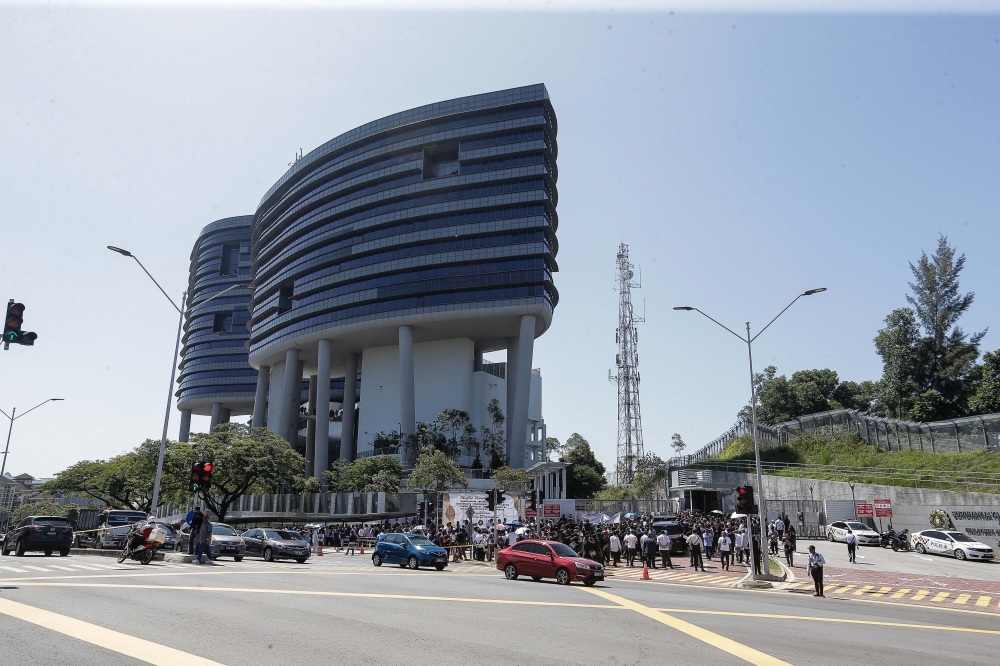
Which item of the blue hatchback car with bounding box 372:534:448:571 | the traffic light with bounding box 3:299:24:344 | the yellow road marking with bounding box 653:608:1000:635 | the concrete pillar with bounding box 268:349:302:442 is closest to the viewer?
the yellow road marking with bounding box 653:608:1000:635

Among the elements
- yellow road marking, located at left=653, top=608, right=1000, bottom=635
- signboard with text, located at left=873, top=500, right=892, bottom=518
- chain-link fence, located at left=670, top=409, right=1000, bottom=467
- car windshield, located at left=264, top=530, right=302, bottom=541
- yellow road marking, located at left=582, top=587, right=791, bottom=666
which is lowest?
yellow road marking, located at left=653, top=608, right=1000, bottom=635

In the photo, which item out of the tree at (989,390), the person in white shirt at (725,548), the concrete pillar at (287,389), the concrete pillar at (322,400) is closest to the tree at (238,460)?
the concrete pillar at (322,400)

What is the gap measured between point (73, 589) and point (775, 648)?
13.3 m

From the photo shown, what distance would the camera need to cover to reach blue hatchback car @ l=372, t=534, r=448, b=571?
27.2m

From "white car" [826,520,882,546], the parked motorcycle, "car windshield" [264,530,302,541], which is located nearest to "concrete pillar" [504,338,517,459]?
"white car" [826,520,882,546]

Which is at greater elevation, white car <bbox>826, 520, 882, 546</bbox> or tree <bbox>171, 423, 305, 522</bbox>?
tree <bbox>171, 423, 305, 522</bbox>

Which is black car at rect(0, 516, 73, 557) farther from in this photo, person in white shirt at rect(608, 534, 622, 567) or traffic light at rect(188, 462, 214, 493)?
person in white shirt at rect(608, 534, 622, 567)

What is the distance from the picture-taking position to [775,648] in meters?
9.95

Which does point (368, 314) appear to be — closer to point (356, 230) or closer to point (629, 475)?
point (356, 230)

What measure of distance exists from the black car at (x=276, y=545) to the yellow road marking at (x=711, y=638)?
1674cm

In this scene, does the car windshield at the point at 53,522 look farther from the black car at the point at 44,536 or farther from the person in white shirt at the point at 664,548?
the person in white shirt at the point at 664,548

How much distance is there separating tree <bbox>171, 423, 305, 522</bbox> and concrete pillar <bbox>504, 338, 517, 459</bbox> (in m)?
25.9

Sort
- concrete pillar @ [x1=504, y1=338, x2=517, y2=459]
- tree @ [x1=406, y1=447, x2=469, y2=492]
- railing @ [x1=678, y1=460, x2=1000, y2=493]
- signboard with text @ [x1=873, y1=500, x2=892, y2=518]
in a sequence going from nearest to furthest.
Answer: signboard with text @ [x1=873, y1=500, x2=892, y2=518] < railing @ [x1=678, y1=460, x2=1000, y2=493] < tree @ [x1=406, y1=447, x2=469, y2=492] < concrete pillar @ [x1=504, y1=338, x2=517, y2=459]

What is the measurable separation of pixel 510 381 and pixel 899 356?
41.4m
